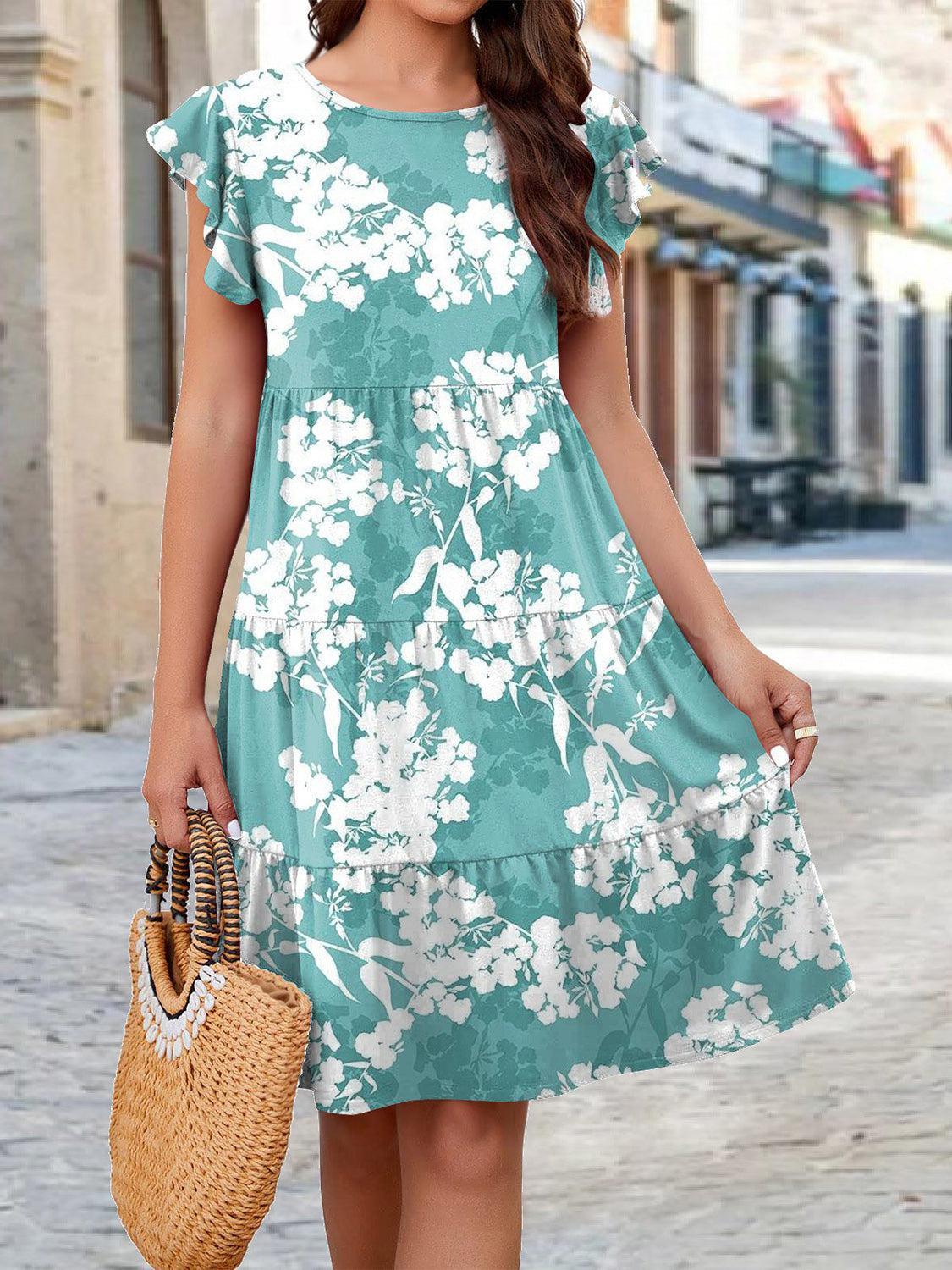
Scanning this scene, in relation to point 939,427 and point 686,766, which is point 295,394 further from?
point 939,427

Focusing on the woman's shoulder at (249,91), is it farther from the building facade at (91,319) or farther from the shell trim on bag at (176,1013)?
the building facade at (91,319)

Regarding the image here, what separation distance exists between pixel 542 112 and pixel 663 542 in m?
0.43

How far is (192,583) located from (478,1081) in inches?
20.4

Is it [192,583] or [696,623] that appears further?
[696,623]

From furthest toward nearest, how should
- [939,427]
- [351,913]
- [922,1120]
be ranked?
1. [939,427]
2. [922,1120]
3. [351,913]

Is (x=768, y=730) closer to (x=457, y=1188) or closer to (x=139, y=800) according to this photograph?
(x=457, y=1188)

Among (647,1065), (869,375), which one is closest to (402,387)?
(647,1065)

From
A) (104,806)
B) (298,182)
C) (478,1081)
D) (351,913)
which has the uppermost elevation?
(298,182)

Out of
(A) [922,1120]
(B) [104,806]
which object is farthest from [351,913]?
(B) [104,806]

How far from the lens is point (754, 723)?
201cm

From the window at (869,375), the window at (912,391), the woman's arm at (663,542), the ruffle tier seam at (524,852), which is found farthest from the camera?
the window at (912,391)

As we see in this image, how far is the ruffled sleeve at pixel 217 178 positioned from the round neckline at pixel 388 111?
0.09m

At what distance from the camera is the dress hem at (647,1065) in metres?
1.83

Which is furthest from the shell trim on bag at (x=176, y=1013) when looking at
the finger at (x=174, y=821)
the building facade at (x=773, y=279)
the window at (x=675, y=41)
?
the window at (x=675, y=41)
